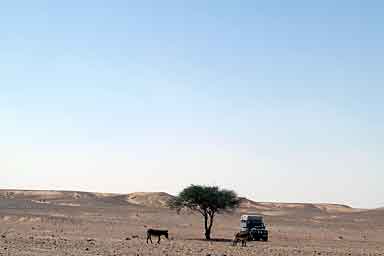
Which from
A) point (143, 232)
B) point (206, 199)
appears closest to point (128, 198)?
point (143, 232)

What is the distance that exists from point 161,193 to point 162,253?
437ft

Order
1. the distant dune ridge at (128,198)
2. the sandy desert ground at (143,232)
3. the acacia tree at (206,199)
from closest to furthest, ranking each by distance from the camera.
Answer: the sandy desert ground at (143,232) < the acacia tree at (206,199) < the distant dune ridge at (128,198)

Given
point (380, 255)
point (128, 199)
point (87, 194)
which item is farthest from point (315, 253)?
point (87, 194)

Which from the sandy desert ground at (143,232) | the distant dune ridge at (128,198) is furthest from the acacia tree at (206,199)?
the distant dune ridge at (128,198)

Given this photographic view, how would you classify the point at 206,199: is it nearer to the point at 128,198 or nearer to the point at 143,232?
the point at 143,232

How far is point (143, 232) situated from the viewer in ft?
216

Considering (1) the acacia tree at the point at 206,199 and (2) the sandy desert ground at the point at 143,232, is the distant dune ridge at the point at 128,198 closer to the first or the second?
(2) the sandy desert ground at the point at 143,232

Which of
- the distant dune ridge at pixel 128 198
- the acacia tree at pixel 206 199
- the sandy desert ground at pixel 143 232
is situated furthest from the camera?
the distant dune ridge at pixel 128 198

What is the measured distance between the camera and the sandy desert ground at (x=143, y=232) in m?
40.8

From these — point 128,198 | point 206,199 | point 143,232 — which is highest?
point 128,198

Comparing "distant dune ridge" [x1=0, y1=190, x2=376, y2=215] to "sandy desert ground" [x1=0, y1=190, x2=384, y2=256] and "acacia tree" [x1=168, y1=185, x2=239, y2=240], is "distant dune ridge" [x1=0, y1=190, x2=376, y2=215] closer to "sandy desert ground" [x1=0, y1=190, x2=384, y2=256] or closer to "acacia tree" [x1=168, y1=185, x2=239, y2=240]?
"sandy desert ground" [x1=0, y1=190, x2=384, y2=256]

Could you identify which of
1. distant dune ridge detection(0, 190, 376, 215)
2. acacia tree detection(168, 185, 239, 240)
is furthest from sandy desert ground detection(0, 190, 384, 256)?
acacia tree detection(168, 185, 239, 240)

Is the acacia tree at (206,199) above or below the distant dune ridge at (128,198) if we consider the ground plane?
below

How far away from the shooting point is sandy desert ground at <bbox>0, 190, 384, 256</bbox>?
4078 centimetres
